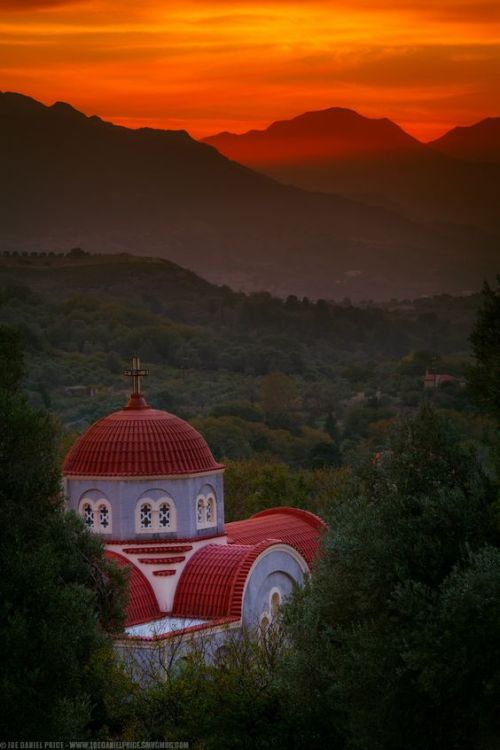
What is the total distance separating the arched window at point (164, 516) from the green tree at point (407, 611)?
1106cm

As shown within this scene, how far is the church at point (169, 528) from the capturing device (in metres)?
39.3

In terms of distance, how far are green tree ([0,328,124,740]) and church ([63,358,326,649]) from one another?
397 inches

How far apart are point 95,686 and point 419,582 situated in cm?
587

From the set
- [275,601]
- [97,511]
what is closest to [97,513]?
[97,511]

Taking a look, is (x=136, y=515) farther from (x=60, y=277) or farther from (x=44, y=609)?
(x=60, y=277)

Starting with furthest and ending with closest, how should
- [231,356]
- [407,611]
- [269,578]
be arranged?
1. [231,356]
2. [269,578]
3. [407,611]

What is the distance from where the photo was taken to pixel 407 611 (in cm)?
2550

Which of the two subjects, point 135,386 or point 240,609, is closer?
point 240,609

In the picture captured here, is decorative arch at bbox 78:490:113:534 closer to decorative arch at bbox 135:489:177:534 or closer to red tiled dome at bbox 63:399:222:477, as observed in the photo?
red tiled dome at bbox 63:399:222:477

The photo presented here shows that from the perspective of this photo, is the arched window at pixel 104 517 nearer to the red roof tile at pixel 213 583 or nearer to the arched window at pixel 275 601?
the red roof tile at pixel 213 583

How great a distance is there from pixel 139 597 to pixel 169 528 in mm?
2086

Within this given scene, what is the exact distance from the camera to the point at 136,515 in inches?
1575

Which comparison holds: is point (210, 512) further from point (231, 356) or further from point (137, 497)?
point (231, 356)

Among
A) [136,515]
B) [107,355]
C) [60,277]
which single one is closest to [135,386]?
[136,515]
